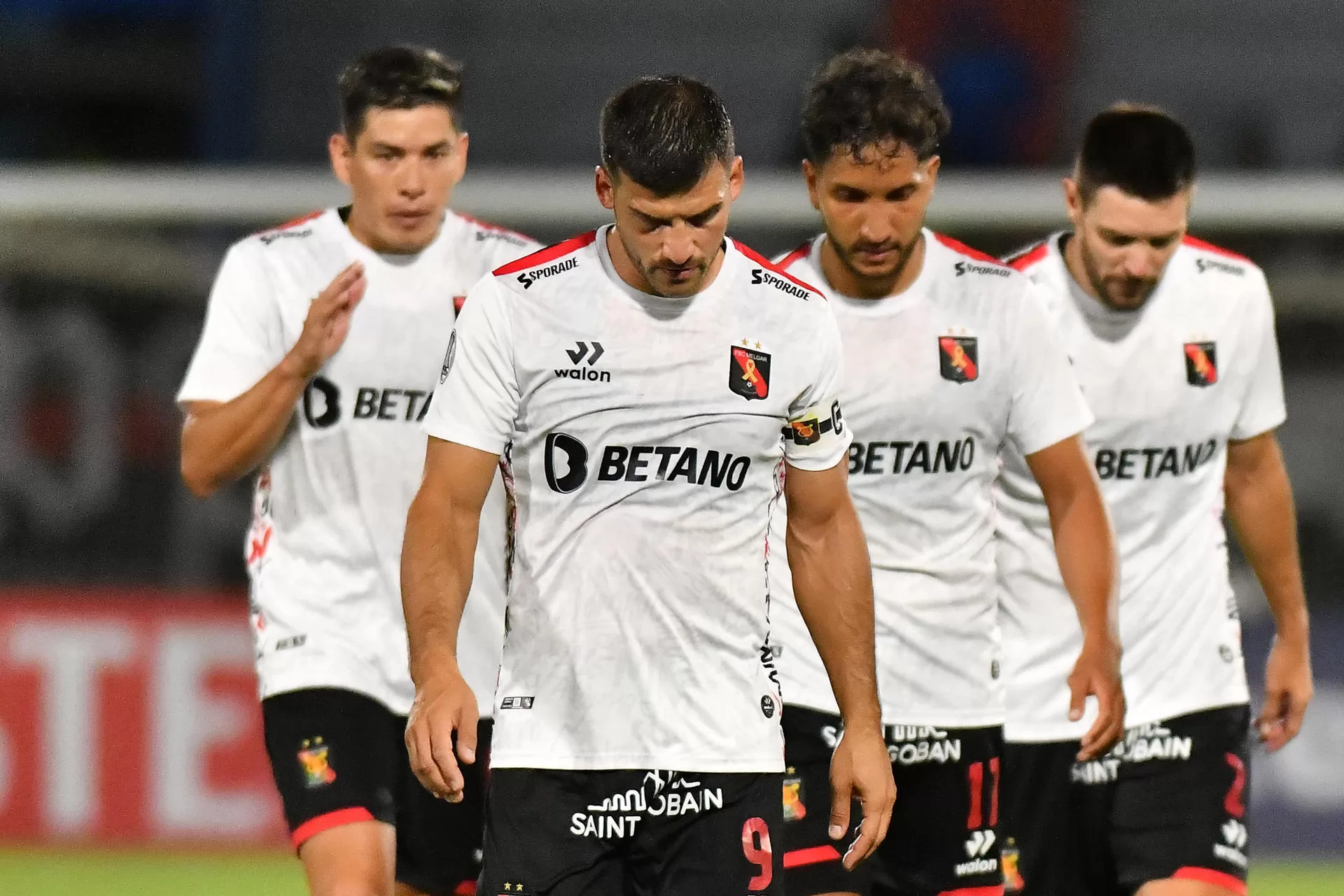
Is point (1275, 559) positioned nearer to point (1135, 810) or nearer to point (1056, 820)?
point (1135, 810)

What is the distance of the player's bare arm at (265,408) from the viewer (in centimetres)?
468

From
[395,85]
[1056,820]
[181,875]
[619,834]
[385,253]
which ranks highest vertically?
[395,85]

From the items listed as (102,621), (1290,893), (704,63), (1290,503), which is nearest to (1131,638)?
(1290,503)

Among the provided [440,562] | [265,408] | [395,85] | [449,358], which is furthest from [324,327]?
[440,562]

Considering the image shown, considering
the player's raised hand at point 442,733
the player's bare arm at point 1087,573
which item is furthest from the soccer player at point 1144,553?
the player's raised hand at point 442,733

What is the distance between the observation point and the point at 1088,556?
4559 mm

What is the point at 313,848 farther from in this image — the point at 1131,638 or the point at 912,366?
the point at 1131,638

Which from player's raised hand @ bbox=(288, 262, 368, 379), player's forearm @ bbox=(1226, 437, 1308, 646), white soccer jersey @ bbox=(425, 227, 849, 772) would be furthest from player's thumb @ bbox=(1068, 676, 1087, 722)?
player's raised hand @ bbox=(288, 262, 368, 379)

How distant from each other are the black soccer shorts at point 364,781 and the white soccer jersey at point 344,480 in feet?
0.17

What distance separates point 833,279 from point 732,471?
3.41 feet

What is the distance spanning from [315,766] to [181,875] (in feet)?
11.6

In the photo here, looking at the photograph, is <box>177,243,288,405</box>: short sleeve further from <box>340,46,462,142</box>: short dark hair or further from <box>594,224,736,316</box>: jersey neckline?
<box>594,224,736,316</box>: jersey neckline

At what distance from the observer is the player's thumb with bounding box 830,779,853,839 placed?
381 centimetres

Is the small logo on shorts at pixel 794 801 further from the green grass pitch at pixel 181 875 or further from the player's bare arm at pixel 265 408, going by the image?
the green grass pitch at pixel 181 875
